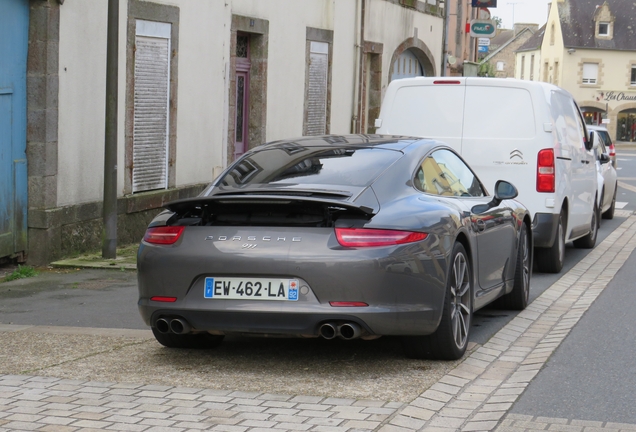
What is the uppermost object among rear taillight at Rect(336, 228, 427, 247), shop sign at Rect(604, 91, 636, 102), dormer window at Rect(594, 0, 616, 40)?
dormer window at Rect(594, 0, 616, 40)

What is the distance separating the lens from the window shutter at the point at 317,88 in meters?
20.9

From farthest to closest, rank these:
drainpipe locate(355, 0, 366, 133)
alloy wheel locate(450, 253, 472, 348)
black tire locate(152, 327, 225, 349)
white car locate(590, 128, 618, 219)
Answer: drainpipe locate(355, 0, 366, 133) → white car locate(590, 128, 618, 219) → black tire locate(152, 327, 225, 349) → alloy wheel locate(450, 253, 472, 348)

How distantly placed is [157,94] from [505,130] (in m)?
5.23

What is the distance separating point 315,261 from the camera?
6.21 metres

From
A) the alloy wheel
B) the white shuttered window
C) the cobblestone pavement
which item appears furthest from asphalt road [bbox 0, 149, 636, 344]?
the white shuttered window

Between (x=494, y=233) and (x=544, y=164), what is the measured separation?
3385 millimetres

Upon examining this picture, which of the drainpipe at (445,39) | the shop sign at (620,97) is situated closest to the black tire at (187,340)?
the drainpipe at (445,39)

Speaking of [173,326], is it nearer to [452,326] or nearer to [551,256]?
[452,326]

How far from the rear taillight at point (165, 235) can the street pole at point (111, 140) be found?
5.28 m

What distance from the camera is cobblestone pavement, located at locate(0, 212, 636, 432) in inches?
209

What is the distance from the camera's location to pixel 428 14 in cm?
2892

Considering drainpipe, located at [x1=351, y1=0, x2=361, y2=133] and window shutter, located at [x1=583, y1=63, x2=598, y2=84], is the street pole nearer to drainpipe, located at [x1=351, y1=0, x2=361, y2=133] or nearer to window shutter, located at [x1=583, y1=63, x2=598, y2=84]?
drainpipe, located at [x1=351, y1=0, x2=361, y2=133]

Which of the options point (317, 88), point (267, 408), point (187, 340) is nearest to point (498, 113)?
point (187, 340)

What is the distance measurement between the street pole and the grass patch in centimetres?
98
